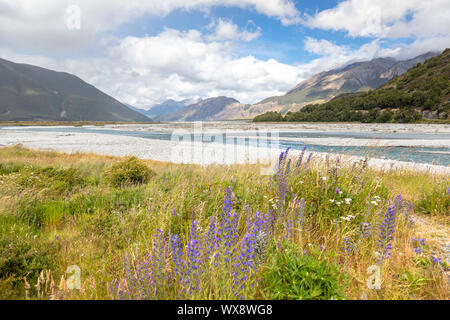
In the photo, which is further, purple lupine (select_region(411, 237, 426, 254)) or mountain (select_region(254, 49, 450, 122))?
mountain (select_region(254, 49, 450, 122))

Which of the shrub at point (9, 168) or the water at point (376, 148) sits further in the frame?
the water at point (376, 148)

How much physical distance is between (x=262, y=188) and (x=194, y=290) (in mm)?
3371

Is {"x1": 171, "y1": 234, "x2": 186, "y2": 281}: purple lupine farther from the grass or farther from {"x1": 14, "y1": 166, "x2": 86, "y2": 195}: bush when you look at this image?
{"x1": 14, "y1": 166, "x2": 86, "y2": 195}: bush

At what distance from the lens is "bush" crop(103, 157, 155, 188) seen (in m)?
9.01

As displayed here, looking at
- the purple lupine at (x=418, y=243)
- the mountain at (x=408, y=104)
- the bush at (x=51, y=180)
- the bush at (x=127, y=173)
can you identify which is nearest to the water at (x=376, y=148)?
the purple lupine at (x=418, y=243)

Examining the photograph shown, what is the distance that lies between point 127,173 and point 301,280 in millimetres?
8538

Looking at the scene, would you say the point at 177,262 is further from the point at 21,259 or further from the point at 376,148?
the point at 376,148

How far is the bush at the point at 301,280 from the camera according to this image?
2.31m

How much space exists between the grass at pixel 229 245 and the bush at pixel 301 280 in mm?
14

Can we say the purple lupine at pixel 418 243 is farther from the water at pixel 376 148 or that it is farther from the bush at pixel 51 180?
the bush at pixel 51 180

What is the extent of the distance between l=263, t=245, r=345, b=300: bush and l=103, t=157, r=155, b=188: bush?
7.55m

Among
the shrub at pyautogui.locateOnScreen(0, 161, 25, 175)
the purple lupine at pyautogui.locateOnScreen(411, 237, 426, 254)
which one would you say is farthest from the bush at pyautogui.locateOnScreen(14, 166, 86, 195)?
the purple lupine at pyautogui.locateOnScreen(411, 237, 426, 254)
